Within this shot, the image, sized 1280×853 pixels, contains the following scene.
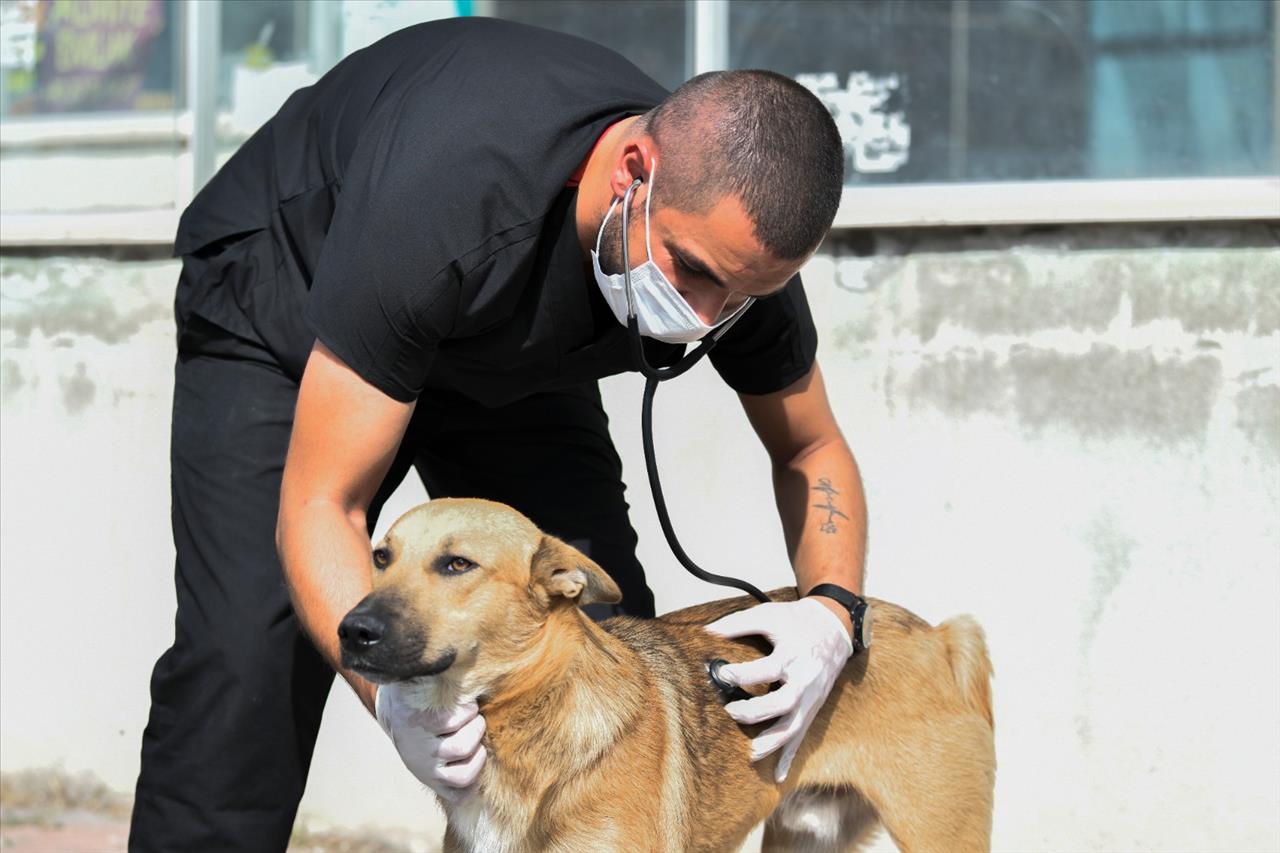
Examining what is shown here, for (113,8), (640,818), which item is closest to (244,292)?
(640,818)

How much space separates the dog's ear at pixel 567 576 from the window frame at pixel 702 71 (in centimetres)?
171

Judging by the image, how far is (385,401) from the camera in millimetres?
2799

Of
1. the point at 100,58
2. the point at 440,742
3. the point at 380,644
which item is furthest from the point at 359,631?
the point at 100,58

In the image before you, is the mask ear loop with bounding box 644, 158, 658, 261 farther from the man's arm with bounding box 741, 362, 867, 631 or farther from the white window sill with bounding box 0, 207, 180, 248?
the white window sill with bounding box 0, 207, 180, 248

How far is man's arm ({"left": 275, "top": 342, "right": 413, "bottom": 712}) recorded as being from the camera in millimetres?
2756

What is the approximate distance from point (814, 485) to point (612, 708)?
30.6 inches

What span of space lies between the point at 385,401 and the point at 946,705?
57.5 inches

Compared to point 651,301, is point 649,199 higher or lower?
higher

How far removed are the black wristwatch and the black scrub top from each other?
1.51ft

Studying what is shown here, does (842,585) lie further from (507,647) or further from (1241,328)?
(1241,328)

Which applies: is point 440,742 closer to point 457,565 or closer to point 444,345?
point 457,565

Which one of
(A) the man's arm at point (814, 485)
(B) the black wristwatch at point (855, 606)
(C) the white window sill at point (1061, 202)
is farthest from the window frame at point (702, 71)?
(B) the black wristwatch at point (855, 606)

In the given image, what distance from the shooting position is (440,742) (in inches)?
108

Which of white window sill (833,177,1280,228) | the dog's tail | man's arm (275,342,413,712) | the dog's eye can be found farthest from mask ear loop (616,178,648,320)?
white window sill (833,177,1280,228)
